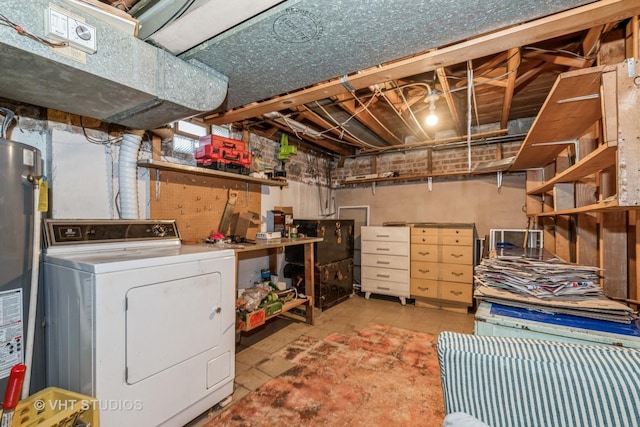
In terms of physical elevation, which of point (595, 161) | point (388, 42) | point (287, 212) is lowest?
point (287, 212)

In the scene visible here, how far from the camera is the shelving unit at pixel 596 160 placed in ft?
3.47

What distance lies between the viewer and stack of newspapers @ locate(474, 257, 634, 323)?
4.00ft

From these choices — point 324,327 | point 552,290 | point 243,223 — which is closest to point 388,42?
point 552,290

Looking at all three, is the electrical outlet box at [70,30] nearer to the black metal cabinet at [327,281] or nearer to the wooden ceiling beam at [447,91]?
the wooden ceiling beam at [447,91]

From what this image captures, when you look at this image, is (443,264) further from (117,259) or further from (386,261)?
(117,259)

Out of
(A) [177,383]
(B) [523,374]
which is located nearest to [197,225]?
(A) [177,383]

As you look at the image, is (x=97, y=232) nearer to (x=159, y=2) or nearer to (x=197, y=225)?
(x=197, y=225)

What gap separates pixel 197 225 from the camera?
9.20ft

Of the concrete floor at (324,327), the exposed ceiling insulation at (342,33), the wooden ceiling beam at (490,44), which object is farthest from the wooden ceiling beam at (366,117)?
the concrete floor at (324,327)

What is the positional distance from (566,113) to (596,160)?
36 cm

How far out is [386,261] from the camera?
422 cm

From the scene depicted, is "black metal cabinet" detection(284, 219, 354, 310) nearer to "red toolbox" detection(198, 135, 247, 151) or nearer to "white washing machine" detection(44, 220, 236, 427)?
"red toolbox" detection(198, 135, 247, 151)

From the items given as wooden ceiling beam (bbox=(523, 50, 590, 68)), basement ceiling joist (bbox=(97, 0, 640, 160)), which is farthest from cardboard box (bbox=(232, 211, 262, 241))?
wooden ceiling beam (bbox=(523, 50, 590, 68))

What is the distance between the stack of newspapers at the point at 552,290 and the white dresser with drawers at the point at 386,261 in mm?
2449
